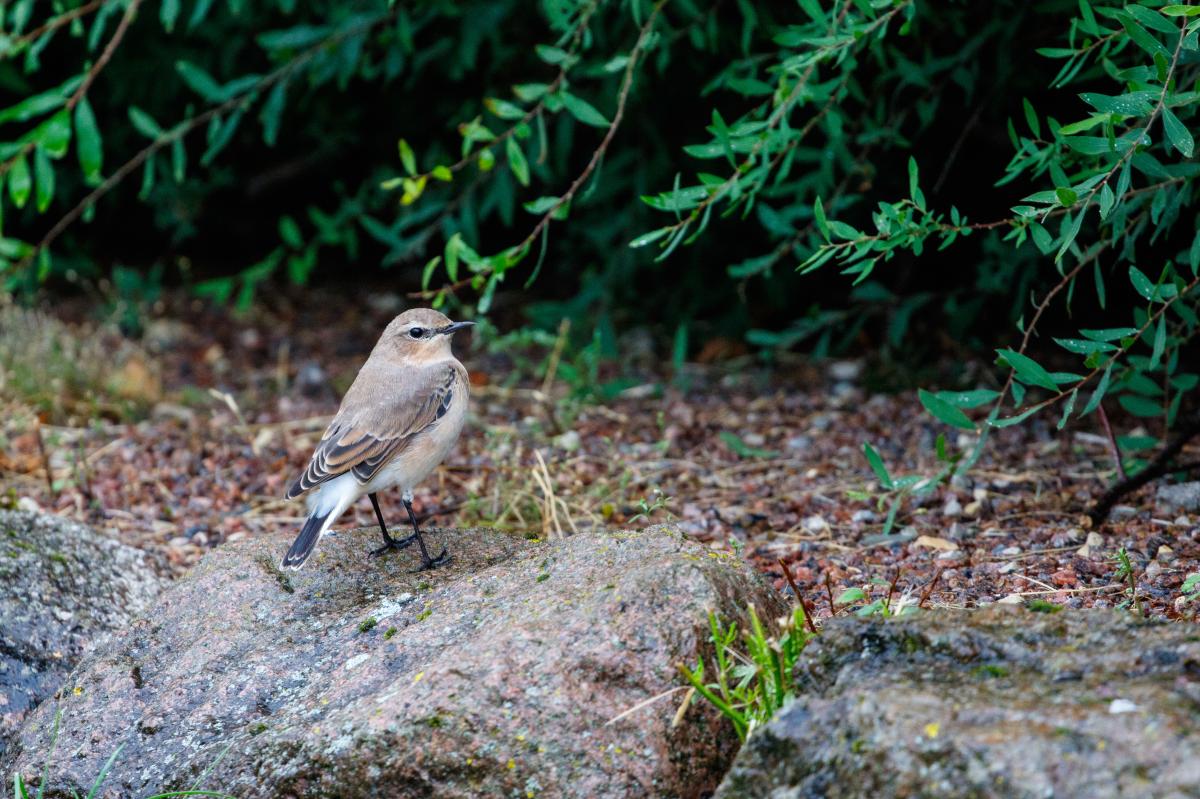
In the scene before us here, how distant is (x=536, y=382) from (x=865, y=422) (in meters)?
2.02

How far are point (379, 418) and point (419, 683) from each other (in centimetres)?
167

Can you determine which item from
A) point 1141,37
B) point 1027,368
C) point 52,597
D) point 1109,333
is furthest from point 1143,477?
point 52,597

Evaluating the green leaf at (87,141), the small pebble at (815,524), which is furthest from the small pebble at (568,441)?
the green leaf at (87,141)

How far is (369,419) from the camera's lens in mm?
4715

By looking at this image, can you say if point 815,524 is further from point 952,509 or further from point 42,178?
point 42,178

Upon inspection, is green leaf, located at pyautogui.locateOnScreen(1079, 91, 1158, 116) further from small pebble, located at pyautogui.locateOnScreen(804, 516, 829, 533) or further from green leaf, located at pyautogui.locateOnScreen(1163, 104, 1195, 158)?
small pebble, located at pyautogui.locateOnScreen(804, 516, 829, 533)

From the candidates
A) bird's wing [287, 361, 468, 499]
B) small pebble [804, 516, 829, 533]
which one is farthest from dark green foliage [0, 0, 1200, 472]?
small pebble [804, 516, 829, 533]

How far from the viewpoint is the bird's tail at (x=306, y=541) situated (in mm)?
4055

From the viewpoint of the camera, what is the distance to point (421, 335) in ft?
17.4

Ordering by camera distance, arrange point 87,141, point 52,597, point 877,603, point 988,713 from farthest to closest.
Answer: point 87,141
point 52,597
point 877,603
point 988,713

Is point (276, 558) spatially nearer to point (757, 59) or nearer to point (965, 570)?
point (965, 570)

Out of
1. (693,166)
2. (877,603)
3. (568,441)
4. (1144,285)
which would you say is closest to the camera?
(877,603)

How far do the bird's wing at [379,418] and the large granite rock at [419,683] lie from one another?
1.70 feet

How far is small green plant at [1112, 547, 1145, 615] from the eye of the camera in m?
3.66
